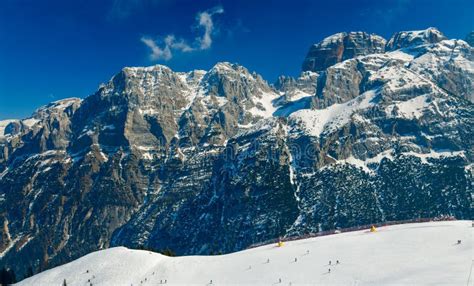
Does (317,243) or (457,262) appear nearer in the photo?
(457,262)

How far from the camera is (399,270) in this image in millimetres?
98125

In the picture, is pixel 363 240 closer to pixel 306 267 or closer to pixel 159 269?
pixel 306 267

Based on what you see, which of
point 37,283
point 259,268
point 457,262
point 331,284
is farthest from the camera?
point 37,283

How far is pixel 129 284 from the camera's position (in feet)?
425

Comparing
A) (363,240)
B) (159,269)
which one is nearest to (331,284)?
(363,240)

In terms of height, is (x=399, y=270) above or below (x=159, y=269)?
below

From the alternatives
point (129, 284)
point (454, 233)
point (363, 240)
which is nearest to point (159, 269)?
point (129, 284)

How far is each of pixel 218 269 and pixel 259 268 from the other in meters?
11.2

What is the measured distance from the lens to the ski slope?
9619cm

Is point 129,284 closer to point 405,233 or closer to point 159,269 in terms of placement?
point 159,269

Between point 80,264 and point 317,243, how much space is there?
63.8 m

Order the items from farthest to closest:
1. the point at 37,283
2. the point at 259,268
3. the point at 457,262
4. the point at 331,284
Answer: the point at 37,283
the point at 259,268
the point at 331,284
the point at 457,262

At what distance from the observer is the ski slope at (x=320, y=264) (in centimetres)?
9619

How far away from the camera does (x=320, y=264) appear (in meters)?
114
